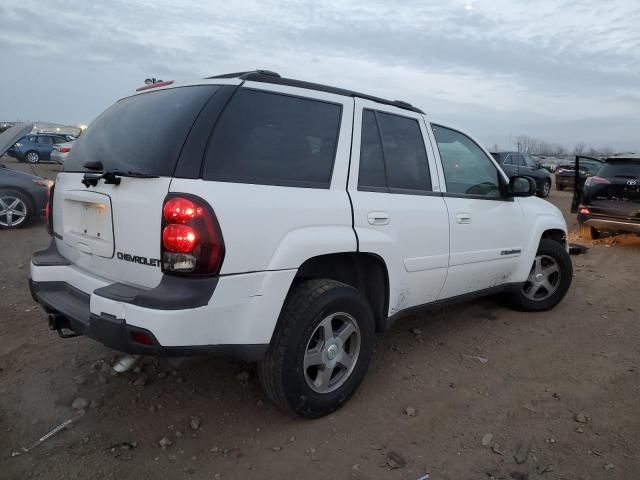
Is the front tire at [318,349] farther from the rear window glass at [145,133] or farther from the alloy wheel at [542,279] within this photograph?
the alloy wheel at [542,279]

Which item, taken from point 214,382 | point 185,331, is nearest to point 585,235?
point 214,382

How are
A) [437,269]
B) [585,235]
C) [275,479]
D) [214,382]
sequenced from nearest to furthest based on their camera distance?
[275,479]
[214,382]
[437,269]
[585,235]

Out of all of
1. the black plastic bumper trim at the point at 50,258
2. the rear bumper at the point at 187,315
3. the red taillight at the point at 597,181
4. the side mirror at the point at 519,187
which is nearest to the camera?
the rear bumper at the point at 187,315

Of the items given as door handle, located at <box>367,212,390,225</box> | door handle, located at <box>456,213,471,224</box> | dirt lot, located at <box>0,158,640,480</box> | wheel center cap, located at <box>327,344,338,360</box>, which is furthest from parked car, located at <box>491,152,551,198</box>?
wheel center cap, located at <box>327,344,338,360</box>

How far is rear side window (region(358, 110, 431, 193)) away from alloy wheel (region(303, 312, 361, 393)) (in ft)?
2.71

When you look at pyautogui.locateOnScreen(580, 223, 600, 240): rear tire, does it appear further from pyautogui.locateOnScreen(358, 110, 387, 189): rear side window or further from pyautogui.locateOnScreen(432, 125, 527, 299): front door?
pyautogui.locateOnScreen(358, 110, 387, 189): rear side window

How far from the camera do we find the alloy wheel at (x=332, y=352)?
2.64 meters

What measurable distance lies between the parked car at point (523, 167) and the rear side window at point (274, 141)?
14.0 meters

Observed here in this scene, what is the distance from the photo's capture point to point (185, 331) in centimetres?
209

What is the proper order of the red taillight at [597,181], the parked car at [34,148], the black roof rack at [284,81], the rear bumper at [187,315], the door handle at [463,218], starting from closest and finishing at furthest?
the rear bumper at [187,315] < the black roof rack at [284,81] < the door handle at [463,218] < the red taillight at [597,181] < the parked car at [34,148]

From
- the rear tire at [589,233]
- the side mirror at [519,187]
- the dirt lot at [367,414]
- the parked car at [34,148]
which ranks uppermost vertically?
the parked car at [34,148]

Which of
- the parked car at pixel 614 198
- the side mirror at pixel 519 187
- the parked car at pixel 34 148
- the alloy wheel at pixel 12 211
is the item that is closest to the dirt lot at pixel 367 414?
the side mirror at pixel 519 187

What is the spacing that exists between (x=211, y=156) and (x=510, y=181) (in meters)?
2.72

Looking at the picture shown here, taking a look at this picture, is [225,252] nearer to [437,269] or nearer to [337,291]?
[337,291]
